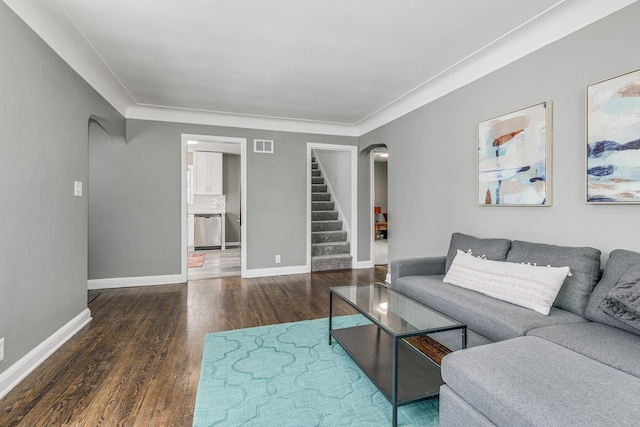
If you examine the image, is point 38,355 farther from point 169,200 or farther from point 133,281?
point 169,200

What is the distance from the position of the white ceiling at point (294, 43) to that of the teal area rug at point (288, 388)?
246 cm

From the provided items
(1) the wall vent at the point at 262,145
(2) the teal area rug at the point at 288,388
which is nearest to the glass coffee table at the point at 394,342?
(2) the teal area rug at the point at 288,388

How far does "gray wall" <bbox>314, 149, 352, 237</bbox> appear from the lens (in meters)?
5.93

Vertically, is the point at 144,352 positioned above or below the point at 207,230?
below

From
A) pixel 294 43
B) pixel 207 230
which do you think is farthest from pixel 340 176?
pixel 294 43

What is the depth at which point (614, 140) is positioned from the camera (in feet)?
6.30

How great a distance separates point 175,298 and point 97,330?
994mm

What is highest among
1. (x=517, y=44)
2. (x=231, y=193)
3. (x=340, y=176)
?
(x=517, y=44)

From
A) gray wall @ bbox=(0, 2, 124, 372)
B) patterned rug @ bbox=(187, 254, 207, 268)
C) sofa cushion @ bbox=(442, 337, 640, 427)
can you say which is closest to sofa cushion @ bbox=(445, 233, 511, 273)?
sofa cushion @ bbox=(442, 337, 640, 427)

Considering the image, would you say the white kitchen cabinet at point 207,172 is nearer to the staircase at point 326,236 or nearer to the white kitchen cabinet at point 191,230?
the white kitchen cabinet at point 191,230

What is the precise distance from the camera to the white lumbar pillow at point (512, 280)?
75.7 inches

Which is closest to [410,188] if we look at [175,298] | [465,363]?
[465,363]

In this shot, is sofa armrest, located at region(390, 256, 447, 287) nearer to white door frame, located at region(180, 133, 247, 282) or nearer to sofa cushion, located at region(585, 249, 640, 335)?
sofa cushion, located at region(585, 249, 640, 335)

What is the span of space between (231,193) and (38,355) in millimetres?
6125
